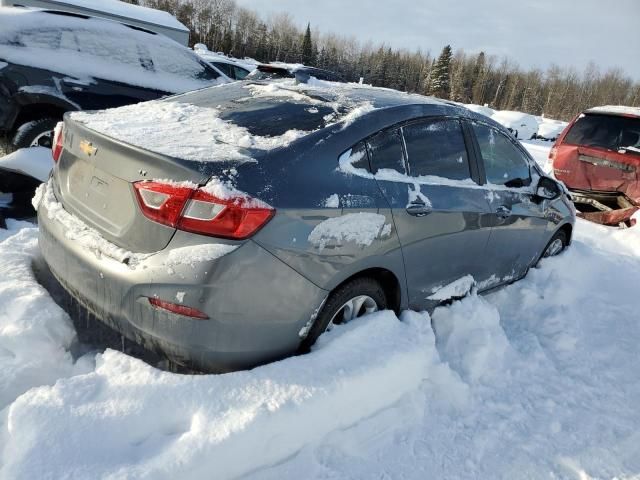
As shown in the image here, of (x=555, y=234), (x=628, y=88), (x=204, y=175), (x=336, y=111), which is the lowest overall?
(x=555, y=234)

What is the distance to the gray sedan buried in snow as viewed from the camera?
6.59 ft

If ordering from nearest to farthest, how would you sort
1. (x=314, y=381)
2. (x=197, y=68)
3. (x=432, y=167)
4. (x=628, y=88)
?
1. (x=314, y=381)
2. (x=432, y=167)
3. (x=197, y=68)
4. (x=628, y=88)

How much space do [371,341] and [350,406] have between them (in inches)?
15.3

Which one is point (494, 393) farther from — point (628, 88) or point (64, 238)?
point (628, 88)

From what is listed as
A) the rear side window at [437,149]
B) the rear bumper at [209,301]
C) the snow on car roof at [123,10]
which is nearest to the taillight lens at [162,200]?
the rear bumper at [209,301]

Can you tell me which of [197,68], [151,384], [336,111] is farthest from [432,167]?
[197,68]

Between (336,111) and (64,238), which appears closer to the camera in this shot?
(64,238)

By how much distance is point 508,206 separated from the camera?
11.9 feet

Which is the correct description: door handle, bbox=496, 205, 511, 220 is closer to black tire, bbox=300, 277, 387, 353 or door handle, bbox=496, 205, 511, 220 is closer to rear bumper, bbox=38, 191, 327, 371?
black tire, bbox=300, 277, 387, 353

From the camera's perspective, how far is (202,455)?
179 cm

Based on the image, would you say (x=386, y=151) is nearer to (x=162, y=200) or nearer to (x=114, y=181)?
(x=162, y=200)

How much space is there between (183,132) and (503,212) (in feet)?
7.68

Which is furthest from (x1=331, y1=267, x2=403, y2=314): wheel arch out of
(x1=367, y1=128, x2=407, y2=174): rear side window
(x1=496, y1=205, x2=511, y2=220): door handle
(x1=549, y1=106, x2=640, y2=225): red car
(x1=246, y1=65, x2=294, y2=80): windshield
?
(x1=246, y1=65, x2=294, y2=80): windshield

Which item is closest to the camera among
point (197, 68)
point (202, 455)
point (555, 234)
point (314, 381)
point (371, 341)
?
point (202, 455)
